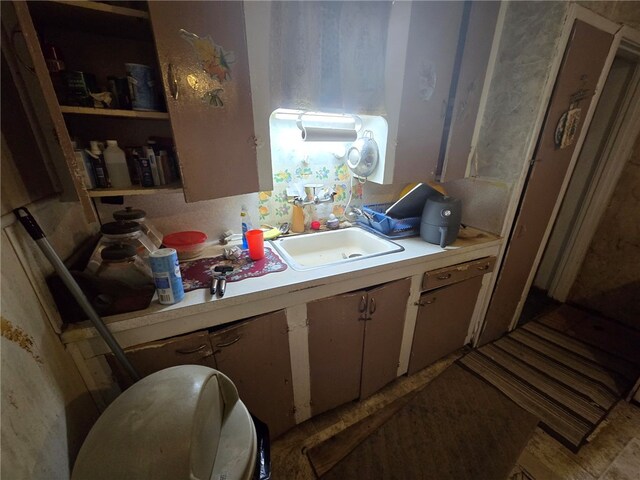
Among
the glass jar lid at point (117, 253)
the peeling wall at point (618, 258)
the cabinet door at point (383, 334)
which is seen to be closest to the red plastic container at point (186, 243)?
the glass jar lid at point (117, 253)

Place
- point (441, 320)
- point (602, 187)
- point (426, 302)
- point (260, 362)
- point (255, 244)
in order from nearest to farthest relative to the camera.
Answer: point (260, 362) < point (255, 244) < point (426, 302) < point (441, 320) < point (602, 187)

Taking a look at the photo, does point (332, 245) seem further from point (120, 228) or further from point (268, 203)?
point (120, 228)

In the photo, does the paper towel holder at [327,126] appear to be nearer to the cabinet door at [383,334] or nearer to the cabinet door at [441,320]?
the cabinet door at [383,334]

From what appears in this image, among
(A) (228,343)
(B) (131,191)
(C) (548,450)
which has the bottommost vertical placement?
(C) (548,450)

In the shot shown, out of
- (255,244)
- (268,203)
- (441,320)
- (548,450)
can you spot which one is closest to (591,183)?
(441,320)

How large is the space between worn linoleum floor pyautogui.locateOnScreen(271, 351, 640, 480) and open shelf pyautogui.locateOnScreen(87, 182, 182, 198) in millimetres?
1296

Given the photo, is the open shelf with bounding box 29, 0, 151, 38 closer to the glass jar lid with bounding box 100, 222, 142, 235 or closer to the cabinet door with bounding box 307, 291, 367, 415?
the glass jar lid with bounding box 100, 222, 142, 235

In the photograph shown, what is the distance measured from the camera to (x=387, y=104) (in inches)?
46.6

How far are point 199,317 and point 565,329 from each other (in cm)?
268

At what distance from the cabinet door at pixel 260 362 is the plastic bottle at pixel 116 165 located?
2.07 ft

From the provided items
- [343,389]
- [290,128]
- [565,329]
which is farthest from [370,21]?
[565,329]

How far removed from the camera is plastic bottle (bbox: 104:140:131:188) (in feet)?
2.79

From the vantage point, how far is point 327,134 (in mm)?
1227

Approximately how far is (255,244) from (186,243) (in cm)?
32
